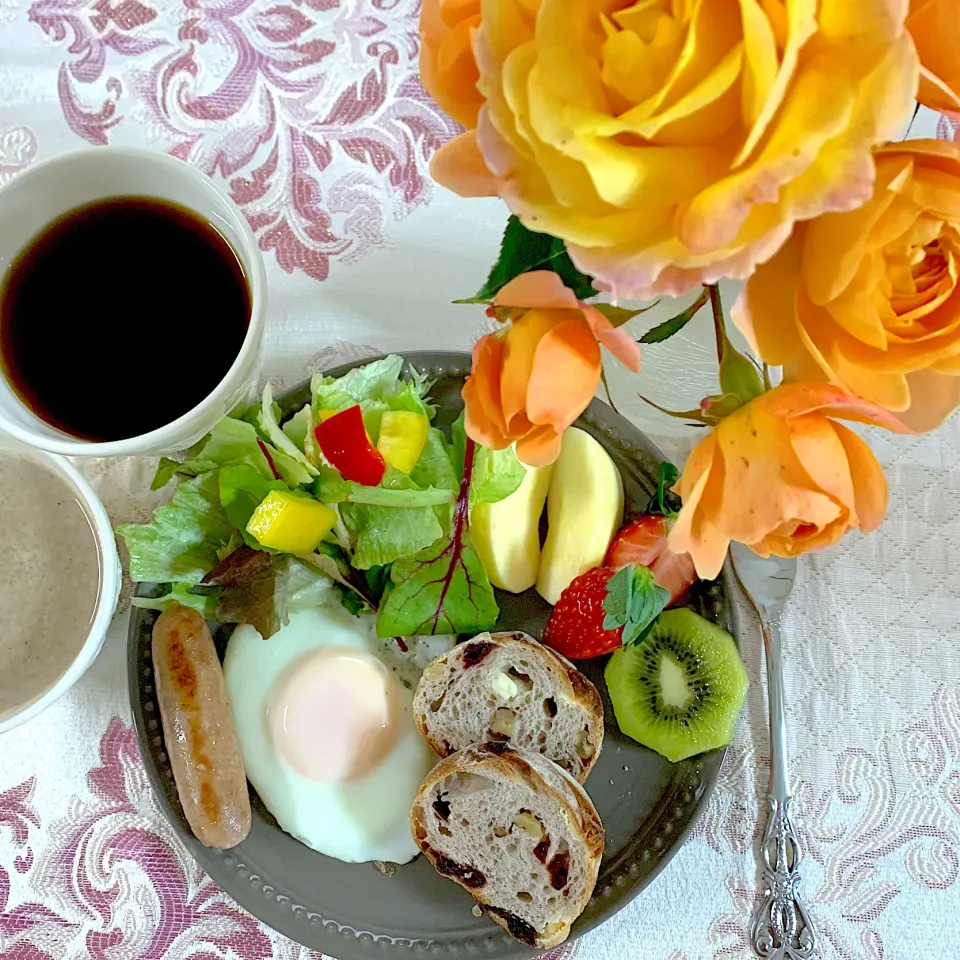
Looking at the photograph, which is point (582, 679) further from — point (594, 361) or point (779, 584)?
point (594, 361)

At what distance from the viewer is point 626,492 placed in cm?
92

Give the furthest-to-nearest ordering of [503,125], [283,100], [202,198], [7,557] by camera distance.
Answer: [283,100]
[7,557]
[202,198]
[503,125]

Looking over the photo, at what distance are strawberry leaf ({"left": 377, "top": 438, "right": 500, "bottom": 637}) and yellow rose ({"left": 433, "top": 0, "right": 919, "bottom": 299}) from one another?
54 centimetres

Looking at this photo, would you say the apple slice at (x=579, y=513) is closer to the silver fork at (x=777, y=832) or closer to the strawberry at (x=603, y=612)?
the strawberry at (x=603, y=612)

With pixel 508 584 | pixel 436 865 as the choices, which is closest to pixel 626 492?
pixel 508 584

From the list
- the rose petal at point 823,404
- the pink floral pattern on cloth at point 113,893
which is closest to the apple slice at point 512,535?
the pink floral pattern on cloth at point 113,893

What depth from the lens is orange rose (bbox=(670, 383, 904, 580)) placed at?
0.40 metres

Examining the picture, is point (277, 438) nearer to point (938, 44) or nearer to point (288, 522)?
point (288, 522)

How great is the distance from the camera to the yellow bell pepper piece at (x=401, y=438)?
856 mm

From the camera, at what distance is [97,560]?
852 millimetres

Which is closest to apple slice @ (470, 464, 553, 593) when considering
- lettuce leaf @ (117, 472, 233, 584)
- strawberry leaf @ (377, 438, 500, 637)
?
strawberry leaf @ (377, 438, 500, 637)

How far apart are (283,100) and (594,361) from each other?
798 mm

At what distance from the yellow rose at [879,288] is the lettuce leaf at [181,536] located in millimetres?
620

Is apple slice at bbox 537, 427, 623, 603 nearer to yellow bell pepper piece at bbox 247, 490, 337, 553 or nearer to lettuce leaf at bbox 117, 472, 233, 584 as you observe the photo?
yellow bell pepper piece at bbox 247, 490, 337, 553
